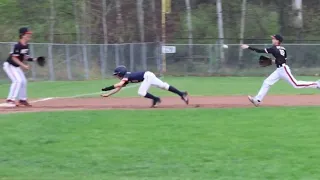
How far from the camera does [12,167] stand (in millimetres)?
9570

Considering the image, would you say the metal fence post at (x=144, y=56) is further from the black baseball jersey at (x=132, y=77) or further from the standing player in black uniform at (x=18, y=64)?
the black baseball jersey at (x=132, y=77)

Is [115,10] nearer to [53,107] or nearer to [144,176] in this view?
[53,107]

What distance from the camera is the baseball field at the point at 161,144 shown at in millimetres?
9156

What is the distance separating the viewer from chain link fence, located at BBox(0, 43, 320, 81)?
37250 mm

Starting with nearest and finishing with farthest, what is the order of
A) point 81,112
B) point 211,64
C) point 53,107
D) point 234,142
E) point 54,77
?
point 234,142
point 81,112
point 53,107
point 54,77
point 211,64

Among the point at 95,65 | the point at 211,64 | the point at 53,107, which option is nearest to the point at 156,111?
the point at 53,107

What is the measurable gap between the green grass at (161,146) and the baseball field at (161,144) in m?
0.01

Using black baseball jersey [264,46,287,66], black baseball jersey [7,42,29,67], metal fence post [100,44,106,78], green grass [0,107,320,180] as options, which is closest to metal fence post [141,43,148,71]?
metal fence post [100,44,106,78]

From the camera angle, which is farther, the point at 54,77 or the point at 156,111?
the point at 54,77

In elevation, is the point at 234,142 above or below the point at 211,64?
above

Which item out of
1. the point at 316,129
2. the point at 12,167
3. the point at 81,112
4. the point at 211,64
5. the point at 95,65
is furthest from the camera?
the point at 211,64

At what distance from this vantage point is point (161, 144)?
11008 millimetres

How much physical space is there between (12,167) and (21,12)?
42.5 metres

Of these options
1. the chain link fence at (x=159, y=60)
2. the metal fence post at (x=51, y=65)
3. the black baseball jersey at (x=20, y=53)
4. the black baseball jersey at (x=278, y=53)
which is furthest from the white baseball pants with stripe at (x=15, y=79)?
the chain link fence at (x=159, y=60)
